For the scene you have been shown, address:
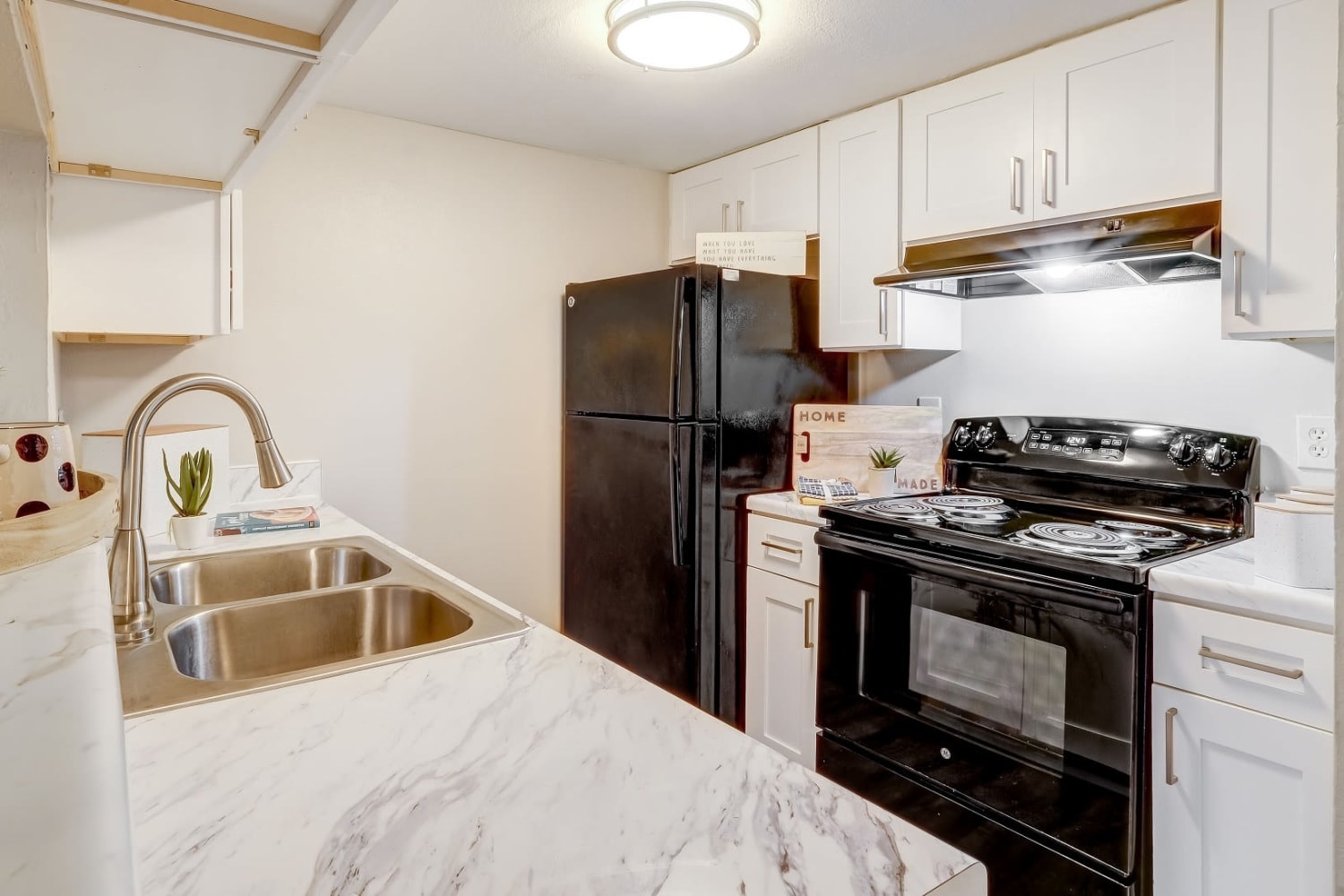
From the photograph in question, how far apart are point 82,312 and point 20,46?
986mm

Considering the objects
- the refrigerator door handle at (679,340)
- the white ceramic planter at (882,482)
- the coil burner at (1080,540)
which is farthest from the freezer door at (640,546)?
the coil burner at (1080,540)

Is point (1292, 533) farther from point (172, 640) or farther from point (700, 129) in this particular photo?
point (700, 129)

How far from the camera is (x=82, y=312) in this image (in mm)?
1709

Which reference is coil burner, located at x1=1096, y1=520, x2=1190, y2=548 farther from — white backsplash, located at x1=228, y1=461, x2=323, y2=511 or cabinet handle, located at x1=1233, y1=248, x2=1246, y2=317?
white backsplash, located at x1=228, y1=461, x2=323, y2=511

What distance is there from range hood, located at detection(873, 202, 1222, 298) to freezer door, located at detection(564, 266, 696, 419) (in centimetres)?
62

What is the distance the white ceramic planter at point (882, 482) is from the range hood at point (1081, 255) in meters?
0.57

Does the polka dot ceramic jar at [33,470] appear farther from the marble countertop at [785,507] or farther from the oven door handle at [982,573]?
the marble countertop at [785,507]

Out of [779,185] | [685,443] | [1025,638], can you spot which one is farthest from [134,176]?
[1025,638]

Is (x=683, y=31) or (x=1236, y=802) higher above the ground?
(x=683, y=31)

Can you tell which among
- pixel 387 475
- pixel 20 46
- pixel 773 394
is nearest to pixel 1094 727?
pixel 773 394

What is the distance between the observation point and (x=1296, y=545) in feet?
4.69

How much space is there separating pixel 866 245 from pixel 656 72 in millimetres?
849

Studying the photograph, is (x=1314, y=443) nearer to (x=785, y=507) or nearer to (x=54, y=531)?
(x=785, y=507)

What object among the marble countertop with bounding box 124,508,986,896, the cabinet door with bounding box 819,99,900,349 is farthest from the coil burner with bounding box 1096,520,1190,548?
the marble countertop with bounding box 124,508,986,896
